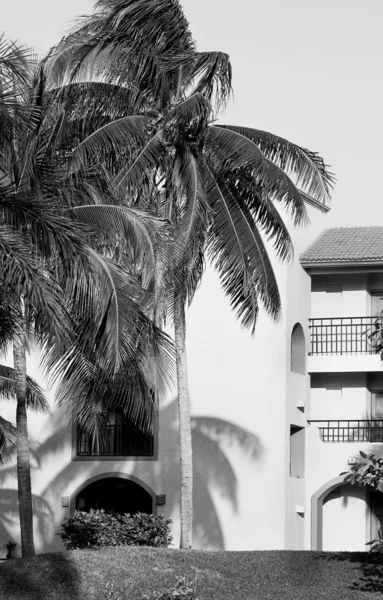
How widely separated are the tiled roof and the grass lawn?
12537 millimetres

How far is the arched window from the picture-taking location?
1377 inches

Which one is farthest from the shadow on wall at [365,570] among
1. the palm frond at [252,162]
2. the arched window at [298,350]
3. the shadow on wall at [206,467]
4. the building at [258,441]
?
the arched window at [298,350]

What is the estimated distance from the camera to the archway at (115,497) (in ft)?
114

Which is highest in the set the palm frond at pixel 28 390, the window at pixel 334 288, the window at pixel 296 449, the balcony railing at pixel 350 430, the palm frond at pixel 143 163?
the palm frond at pixel 143 163

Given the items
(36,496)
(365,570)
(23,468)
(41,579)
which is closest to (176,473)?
(36,496)

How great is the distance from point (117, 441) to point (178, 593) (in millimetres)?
14566

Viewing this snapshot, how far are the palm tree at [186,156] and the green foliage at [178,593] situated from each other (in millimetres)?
5153

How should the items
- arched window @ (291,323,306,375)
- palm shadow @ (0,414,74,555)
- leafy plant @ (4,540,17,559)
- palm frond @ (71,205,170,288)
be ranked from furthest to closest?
arched window @ (291,323,306,375)
palm shadow @ (0,414,74,555)
leafy plant @ (4,540,17,559)
palm frond @ (71,205,170,288)

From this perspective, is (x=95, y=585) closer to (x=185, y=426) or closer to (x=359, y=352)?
(x=185, y=426)

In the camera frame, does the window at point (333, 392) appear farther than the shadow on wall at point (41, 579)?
Yes

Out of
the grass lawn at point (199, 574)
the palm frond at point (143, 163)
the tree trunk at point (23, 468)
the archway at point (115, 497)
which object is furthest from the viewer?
the archway at point (115, 497)

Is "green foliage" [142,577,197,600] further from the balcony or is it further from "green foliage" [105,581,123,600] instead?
the balcony

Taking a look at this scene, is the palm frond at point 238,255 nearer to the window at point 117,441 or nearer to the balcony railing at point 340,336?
the window at point 117,441

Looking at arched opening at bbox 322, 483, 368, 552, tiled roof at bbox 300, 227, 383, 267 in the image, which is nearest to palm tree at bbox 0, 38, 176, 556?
tiled roof at bbox 300, 227, 383, 267
